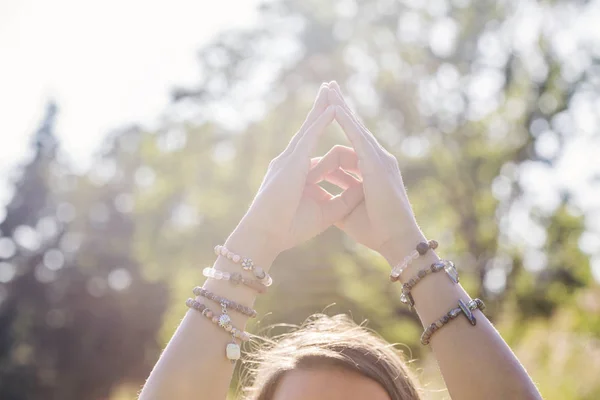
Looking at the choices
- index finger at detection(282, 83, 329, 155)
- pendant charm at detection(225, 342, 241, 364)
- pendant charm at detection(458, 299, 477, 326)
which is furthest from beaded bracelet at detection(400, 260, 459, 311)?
index finger at detection(282, 83, 329, 155)

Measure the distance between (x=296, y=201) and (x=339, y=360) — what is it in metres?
0.57

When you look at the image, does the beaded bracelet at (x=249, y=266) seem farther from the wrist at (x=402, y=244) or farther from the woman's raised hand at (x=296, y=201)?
the wrist at (x=402, y=244)

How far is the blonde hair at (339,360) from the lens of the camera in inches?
77.5

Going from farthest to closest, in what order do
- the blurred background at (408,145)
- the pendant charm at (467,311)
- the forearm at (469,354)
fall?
the blurred background at (408,145)
the pendant charm at (467,311)
the forearm at (469,354)

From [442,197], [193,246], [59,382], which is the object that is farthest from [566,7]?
[59,382]

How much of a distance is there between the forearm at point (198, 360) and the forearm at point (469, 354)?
23.5 inches

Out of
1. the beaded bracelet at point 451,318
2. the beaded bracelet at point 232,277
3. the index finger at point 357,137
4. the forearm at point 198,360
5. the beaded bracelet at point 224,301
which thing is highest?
the index finger at point 357,137

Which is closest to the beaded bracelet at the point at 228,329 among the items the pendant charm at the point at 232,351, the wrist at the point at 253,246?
the pendant charm at the point at 232,351

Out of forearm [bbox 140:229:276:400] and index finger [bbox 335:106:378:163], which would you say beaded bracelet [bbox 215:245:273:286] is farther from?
index finger [bbox 335:106:378:163]

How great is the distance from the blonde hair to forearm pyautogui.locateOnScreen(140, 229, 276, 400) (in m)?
0.25

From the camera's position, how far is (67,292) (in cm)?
2578

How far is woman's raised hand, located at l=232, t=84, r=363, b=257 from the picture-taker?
6.82ft

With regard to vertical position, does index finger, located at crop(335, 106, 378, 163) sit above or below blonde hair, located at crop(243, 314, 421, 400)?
above

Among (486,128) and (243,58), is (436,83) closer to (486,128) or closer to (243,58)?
(486,128)
